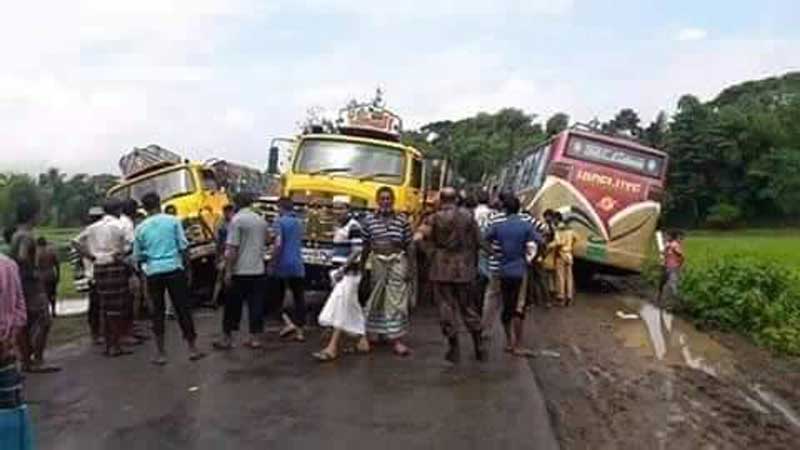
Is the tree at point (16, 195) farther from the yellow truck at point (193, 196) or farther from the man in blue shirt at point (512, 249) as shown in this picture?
the yellow truck at point (193, 196)

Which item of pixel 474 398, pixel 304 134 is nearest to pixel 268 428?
pixel 474 398

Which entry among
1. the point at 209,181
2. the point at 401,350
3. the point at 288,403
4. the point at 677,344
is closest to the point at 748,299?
the point at 677,344

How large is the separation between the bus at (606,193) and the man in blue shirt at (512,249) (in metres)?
9.59

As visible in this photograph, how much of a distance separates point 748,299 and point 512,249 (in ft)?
23.5

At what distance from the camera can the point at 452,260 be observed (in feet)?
38.5

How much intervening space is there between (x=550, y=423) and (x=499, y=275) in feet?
10.7

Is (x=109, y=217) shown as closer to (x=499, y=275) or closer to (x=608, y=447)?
(x=499, y=275)

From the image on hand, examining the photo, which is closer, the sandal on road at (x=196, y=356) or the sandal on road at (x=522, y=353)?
the sandal on road at (x=196, y=356)

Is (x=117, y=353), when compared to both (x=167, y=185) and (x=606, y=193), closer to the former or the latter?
(x=167, y=185)

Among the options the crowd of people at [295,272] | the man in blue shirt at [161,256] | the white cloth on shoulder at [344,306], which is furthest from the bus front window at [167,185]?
the white cloth on shoulder at [344,306]

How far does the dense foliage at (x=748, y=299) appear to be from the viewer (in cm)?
1684

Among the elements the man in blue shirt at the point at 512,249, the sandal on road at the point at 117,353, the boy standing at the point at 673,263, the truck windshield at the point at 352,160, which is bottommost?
the sandal on road at the point at 117,353

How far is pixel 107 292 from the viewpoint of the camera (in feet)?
40.6

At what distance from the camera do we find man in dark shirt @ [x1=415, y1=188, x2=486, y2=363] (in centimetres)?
1170
